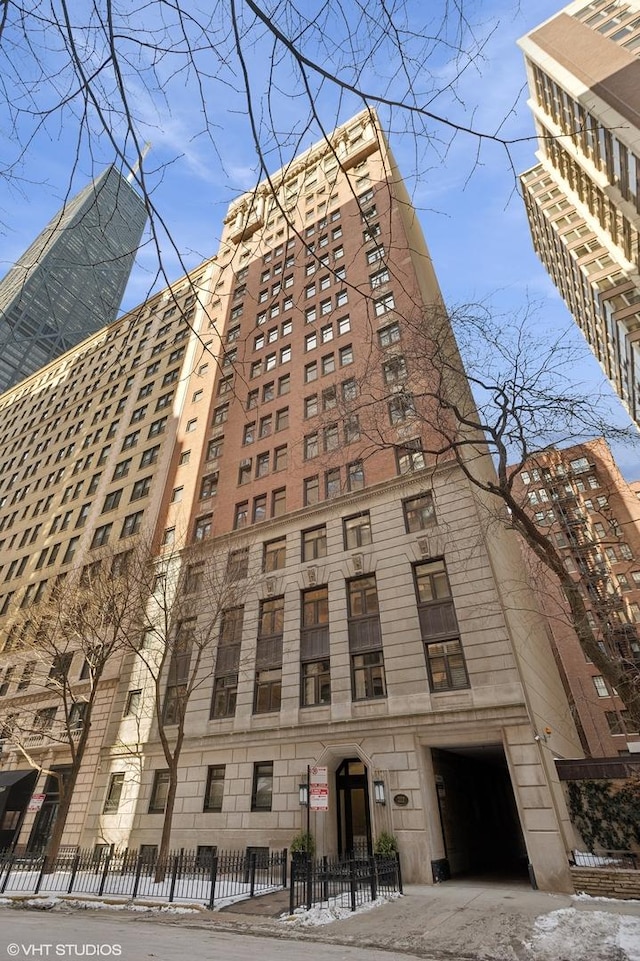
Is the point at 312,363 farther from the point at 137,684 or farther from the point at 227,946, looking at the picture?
the point at 227,946

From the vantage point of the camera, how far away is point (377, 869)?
13383mm

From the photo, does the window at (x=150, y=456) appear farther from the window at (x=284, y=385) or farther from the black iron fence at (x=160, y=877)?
the black iron fence at (x=160, y=877)

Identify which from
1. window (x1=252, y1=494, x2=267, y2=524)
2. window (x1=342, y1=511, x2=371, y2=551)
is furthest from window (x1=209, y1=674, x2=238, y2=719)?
window (x1=252, y1=494, x2=267, y2=524)

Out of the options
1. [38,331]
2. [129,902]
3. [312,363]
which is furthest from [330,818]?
[312,363]

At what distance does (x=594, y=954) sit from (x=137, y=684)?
22788 mm

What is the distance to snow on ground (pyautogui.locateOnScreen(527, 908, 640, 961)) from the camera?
295 inches

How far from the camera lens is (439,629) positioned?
1878 cm

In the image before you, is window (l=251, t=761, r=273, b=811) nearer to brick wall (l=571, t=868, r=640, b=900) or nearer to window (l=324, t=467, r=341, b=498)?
brick wall (l=571, t=868, r=640, b=900)

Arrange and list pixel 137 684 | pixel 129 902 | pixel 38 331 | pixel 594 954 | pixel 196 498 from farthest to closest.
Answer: pixel 196 498, pixel 137 684, pixel 129 902, pixel 594 954, pixel 38 331

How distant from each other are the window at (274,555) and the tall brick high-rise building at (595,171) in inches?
1381

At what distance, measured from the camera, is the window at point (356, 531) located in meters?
23.0

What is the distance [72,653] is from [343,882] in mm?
21390

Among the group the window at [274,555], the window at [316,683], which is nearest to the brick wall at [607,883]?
the window at [316,683]

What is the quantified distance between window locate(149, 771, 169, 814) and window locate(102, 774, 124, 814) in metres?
2.09
